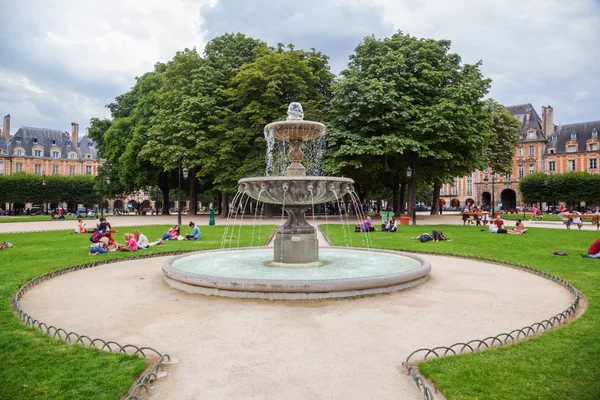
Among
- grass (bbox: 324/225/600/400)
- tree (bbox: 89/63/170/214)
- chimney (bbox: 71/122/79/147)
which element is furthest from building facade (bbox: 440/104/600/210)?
chimney (bbox: 71/122/79/147)

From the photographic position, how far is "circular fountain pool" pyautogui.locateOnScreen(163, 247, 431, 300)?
7926mm

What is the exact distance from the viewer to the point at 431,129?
28656 mm

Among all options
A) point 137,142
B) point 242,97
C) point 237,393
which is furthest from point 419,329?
point 137,142

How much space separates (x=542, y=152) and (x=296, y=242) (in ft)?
266

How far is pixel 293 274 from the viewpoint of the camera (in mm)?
9656

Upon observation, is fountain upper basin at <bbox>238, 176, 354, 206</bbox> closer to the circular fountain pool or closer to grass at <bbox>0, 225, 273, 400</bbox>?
the circular fountain pool

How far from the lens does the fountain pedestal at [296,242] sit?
1123 centimetres

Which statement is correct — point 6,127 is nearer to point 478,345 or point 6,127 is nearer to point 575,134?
point 478,345

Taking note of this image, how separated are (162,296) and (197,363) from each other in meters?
3.83

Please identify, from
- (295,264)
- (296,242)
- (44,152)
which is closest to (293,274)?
(295,264)

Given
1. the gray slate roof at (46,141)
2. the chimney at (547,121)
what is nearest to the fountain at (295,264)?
the chimney at (547,121)

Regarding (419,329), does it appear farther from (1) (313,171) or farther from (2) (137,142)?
(2) (137,142)

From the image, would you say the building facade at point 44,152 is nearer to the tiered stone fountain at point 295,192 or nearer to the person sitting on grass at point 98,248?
the person sitting on grass at point 98,248

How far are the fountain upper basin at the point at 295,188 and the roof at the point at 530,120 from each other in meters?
79.4
